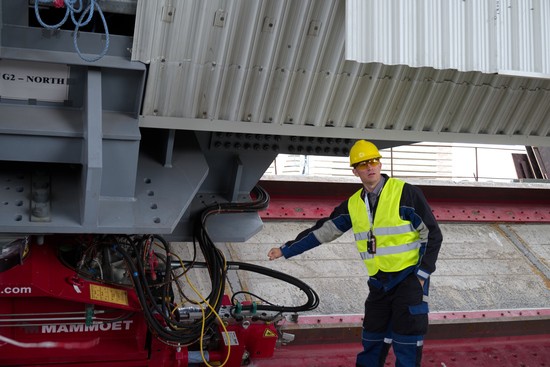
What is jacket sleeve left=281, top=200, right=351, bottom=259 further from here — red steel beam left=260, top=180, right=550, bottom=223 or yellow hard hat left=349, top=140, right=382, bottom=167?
red steel beam left=260, top=180, right=550, bottom=223

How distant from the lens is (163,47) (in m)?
3.04

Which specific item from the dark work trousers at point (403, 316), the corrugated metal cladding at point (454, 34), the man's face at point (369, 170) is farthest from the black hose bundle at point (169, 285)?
the corrugated metal cladding at point (454, 34)

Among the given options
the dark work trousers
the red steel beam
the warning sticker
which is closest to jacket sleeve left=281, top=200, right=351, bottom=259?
the dark work trousers

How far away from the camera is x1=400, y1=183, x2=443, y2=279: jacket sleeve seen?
12.3 feet

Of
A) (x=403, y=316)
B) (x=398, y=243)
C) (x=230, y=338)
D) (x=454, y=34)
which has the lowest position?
(x=230, y=338)

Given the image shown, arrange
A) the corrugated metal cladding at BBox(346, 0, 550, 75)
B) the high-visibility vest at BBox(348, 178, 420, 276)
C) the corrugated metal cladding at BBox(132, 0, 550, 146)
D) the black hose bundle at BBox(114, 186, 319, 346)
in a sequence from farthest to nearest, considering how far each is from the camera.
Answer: the high-visibility vest at BBox(348, 178, 420, 276), the black hose bundle at BBox(114, 186, 319, 346), the corrugated metal cladding at BBox(132, 0, 550, 146), the corrugated metal cladding at BBox(346, 0, 550, 75)

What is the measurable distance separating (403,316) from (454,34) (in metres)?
1.75

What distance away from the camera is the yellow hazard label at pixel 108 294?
3.72 metres

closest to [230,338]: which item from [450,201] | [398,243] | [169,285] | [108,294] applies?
[169,285]

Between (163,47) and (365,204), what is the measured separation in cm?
163

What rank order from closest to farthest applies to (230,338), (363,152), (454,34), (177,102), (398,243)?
(454,34)
(177,102)
(363,152)
(398,243)
(230,338)

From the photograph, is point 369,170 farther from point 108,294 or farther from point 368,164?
point 108,294

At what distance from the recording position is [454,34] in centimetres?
297

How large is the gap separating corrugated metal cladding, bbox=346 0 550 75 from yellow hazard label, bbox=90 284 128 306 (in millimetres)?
2054
